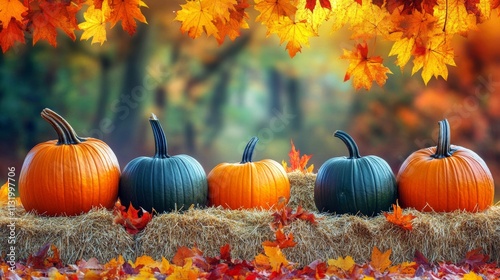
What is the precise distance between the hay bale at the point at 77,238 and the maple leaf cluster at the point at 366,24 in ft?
3.71

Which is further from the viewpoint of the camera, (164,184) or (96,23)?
(164,184)

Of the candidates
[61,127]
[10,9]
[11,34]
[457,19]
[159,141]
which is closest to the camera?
[10,9]

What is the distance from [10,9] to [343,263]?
75.7 inches

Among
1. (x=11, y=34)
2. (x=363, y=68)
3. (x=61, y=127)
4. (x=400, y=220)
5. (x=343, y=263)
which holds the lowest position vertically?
(x=343, y=263)

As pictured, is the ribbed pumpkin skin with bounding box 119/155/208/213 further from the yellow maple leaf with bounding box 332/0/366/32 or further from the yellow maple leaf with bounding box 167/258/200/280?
the yellow maple leaf with bounding box 332/0/366/32

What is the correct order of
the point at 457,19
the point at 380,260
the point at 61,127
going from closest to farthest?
the point at 457,19
the point at 380,260
the point at 61,127

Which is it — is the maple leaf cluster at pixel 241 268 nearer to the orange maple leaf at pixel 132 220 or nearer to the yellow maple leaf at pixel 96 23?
the orange maple leaf at pixel 132 220

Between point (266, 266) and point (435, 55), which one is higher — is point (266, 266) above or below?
below

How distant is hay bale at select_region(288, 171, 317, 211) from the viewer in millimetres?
4516

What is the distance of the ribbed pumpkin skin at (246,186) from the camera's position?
13.6 ft

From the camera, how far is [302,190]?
4.58m

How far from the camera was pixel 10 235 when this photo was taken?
368cm

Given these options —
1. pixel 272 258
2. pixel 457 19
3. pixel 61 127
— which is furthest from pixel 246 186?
pixel 457 19

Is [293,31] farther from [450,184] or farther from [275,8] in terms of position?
[450,184]
